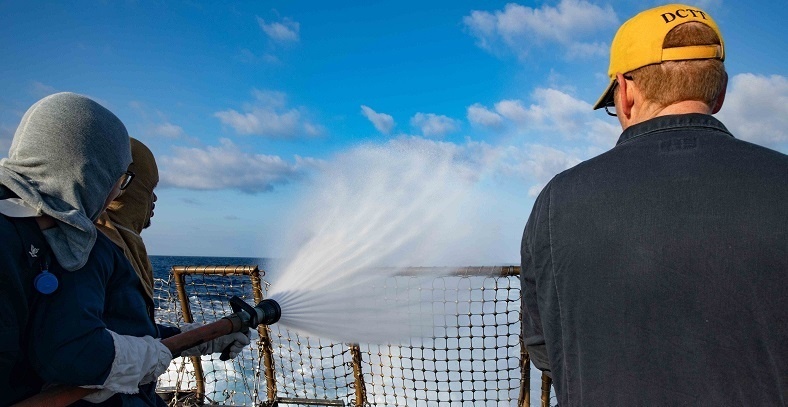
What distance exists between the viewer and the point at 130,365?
1.81m

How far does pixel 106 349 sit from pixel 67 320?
0.16 meters

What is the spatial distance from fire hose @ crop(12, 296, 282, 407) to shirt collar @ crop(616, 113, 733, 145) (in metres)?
1.93

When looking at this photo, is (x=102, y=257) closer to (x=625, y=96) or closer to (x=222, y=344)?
(x=222, y=344)

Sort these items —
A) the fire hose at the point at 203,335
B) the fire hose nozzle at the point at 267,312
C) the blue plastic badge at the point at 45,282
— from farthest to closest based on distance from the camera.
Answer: the fire hose nozzle at the point at 267,312, the fire hose at the point at 203,335, the blue plastic badge at the point at 45,282

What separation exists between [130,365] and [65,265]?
0.42 metres

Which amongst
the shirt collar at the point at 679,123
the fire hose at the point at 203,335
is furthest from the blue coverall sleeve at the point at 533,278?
the fire hose at the point at 203,335

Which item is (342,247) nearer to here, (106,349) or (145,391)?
(145,391)

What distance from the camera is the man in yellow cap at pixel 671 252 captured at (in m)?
1.26

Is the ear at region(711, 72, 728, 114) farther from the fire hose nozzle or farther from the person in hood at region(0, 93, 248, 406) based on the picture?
the fire hose nozzle

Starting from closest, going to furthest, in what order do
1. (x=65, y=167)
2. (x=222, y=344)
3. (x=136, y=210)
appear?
(x=65, y=167) → (x=222, y=344) → (x=136, y=210)

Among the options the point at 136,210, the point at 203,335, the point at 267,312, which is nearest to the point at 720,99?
the point at 203,335

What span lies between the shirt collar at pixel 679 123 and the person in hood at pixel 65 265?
172 cm

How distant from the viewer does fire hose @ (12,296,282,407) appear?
1727 mm

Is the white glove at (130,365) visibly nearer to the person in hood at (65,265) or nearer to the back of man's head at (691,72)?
the person in hood at (65,265)
